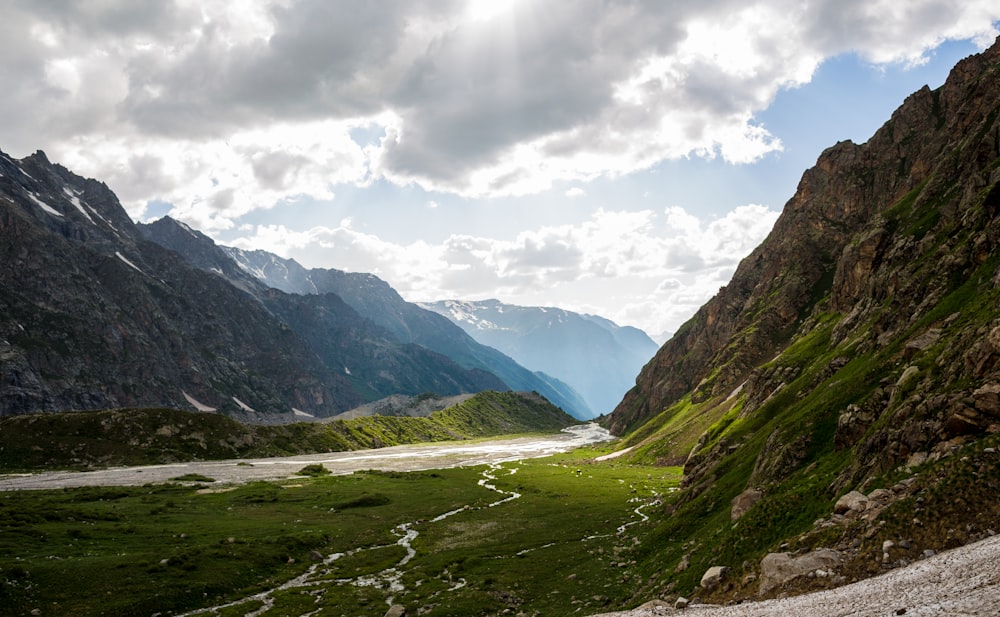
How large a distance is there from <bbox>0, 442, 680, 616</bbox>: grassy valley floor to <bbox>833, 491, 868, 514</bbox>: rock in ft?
51.8

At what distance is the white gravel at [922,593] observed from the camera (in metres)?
18.2

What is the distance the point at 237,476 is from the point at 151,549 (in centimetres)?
9213

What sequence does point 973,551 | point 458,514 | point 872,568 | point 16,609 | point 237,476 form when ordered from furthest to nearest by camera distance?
point 237,476 → point 458,514 → point 16,609 → point 872,568 → point 973,551

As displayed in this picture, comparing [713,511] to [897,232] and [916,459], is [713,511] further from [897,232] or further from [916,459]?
[897,232]

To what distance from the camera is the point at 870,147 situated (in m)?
169

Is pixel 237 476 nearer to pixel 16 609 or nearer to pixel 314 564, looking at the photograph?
pixel 314 564

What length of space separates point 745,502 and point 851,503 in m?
16.0

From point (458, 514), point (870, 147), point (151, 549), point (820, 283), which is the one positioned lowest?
point (458, 514)

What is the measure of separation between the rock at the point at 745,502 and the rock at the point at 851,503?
12.9 m

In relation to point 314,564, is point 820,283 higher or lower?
higher

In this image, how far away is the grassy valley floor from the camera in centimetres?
4534

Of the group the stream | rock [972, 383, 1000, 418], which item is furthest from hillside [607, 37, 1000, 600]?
the stream

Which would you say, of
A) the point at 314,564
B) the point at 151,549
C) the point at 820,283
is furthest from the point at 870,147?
the point at 151,549

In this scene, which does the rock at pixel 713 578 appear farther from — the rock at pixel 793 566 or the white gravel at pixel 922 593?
the white gravel at pixel 922 593
